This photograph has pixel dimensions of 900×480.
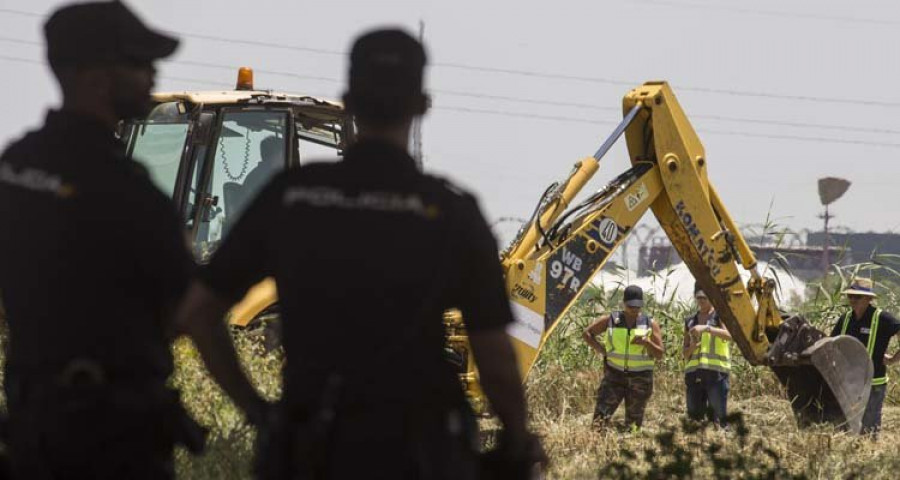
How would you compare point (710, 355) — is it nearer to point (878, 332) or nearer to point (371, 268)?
point (878, 332)

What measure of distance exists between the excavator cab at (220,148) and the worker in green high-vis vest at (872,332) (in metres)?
4.92

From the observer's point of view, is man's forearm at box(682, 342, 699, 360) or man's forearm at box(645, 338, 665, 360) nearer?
man's forearm at box(645, 338, 665, 360)

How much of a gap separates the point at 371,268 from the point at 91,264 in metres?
0.68

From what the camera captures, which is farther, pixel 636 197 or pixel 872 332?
pixel 872 332

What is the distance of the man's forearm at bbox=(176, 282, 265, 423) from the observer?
3600 millimetres

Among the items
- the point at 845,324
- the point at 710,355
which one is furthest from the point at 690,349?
the point at 845,324

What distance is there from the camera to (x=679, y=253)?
39.8ft

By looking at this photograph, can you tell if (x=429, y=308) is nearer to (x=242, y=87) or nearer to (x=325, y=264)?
(x=325, y=264)

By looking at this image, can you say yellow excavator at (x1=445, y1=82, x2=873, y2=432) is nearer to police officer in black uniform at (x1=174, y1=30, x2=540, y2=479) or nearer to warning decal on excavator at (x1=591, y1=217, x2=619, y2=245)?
warning decal on excavator at (x1=591, y1=217, x2=619, y2=245)

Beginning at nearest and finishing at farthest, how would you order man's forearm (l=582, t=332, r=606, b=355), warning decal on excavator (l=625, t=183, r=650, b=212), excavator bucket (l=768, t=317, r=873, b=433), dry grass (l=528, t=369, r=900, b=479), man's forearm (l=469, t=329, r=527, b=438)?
1. man's forearm (l=469, t=329, r=527, b=438)
2. dry grass (l=528, t=369, r=900, b=479)
3. warning decal on excavator (l=625, t=183, r=650, b=212)
4. excavator bucket (l=768, t=317, r=873, b=433)
5. man's forearm (l=582, t=332, r=606, b=355)

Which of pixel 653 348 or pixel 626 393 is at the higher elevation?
pixel 653 348

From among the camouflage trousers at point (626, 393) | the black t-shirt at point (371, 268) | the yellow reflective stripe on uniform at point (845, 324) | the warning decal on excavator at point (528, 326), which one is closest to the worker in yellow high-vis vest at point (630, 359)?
the camouflage trousers at point (626, 393)

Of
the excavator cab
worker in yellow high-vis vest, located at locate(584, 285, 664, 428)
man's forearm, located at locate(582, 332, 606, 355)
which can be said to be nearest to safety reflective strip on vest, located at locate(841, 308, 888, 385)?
worker in yellow high-vis vest, located at locate(584, 285, 664, 428)

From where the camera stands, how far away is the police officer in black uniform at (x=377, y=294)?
3.41 m
